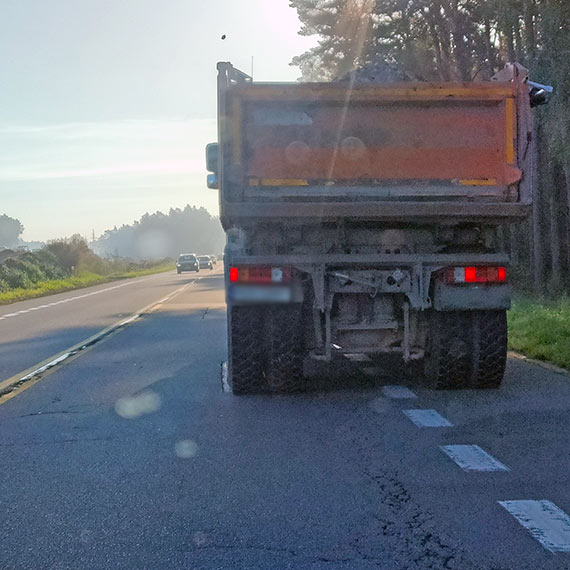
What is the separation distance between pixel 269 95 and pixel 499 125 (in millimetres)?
2190

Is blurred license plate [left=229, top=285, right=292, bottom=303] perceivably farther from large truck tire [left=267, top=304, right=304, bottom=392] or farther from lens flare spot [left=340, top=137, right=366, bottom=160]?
lens flare spot [left=340, top=137, right=366, bottom=160]

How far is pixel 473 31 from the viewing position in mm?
30953

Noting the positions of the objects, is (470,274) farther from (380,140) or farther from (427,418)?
(427,418)

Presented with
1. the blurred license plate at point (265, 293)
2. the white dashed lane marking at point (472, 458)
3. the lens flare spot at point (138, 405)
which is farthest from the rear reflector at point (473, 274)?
the lens flare spot at point (138, 405)

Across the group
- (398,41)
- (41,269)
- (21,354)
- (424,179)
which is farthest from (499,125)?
(41,269)

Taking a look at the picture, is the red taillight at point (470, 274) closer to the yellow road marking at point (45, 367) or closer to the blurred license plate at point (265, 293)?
the blurred license plate at point (265, 293)

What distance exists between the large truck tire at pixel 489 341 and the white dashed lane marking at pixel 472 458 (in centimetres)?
242

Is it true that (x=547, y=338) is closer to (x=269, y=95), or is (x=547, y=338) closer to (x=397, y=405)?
(x=397, y=405)

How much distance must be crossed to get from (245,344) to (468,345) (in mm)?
2152

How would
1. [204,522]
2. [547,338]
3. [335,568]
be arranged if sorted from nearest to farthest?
[335,568], [204,522], [547,338]

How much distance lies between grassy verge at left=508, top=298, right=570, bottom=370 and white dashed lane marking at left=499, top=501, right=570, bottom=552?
585 centimetres

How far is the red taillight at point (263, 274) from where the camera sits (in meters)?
8.29

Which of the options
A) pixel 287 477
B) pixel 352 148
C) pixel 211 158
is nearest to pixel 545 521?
pixel 287 477

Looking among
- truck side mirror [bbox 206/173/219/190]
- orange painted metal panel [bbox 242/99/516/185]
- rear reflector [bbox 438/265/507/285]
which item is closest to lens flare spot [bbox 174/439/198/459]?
orange painted metal panel [bbox 242/99/516/185]
